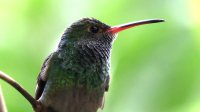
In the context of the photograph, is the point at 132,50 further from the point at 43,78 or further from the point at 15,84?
the point at 15,84

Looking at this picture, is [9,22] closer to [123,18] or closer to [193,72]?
[123,18]

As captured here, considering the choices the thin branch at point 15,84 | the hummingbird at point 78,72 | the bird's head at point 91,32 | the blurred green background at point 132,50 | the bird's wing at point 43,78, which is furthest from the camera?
the blurred green background at point 132,50

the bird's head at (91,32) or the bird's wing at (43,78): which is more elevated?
the bird's head at (91,32)

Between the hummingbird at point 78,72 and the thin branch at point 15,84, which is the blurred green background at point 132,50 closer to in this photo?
the hummingbird at point 78,72

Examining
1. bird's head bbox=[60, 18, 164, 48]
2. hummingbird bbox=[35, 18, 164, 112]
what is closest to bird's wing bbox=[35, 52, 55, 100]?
hummingbird bbox=[35, 18, 164, 112]

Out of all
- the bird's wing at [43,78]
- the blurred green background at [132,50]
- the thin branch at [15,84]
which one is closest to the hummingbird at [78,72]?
the bird's wing at [43,78]

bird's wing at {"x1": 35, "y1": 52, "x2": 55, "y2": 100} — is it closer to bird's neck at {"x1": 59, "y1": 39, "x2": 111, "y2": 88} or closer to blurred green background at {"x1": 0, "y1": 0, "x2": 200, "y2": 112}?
bird's neck at {"x1": 59, "y1": 39, "x2": 111, "y2": 88}
